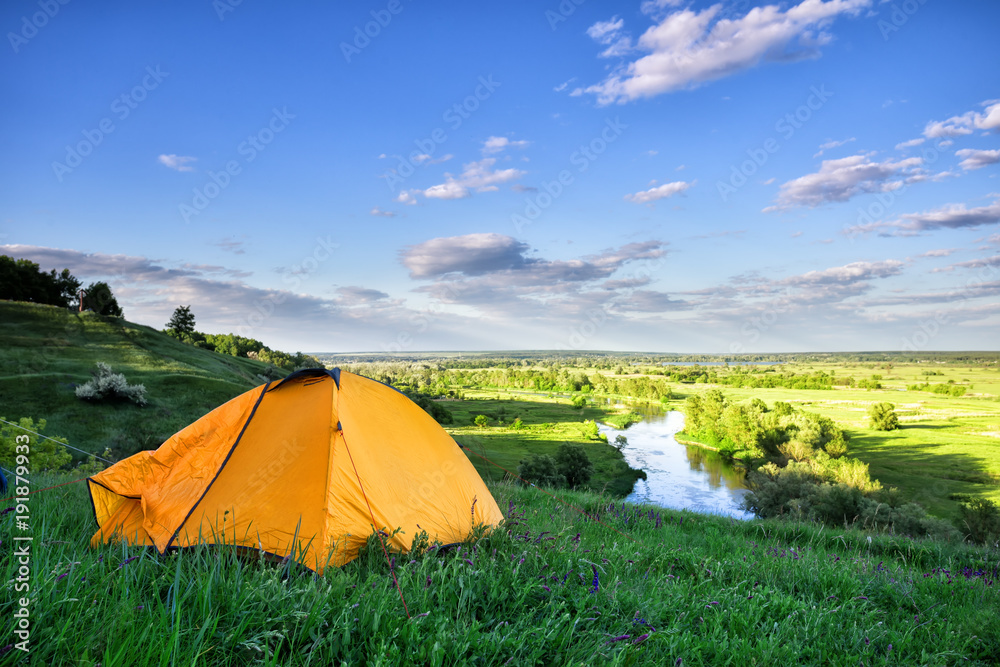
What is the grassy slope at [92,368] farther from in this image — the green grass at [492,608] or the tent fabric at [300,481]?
the green grass at [492,608]

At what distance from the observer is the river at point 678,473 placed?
143ft

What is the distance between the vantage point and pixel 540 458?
117ft

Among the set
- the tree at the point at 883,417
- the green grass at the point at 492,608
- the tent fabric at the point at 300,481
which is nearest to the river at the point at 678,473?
the tree at the point at 883,417

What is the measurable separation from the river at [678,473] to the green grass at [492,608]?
28037 millimetres

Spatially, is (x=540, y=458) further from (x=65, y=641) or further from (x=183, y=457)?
(x=65, y=641)

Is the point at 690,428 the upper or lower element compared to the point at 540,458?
lower

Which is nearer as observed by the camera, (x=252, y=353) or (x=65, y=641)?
(x=65, y=641)

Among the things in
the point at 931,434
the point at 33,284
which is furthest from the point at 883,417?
the point at 33,284

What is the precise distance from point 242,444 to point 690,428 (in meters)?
85.6

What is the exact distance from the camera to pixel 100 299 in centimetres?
6112

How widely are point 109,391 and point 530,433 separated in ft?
169

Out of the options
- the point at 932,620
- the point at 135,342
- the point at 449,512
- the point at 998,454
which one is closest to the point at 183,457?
the point at 449,512

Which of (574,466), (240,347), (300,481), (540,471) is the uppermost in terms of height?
(240,347)

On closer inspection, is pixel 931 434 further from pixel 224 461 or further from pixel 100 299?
pixel 100 299
